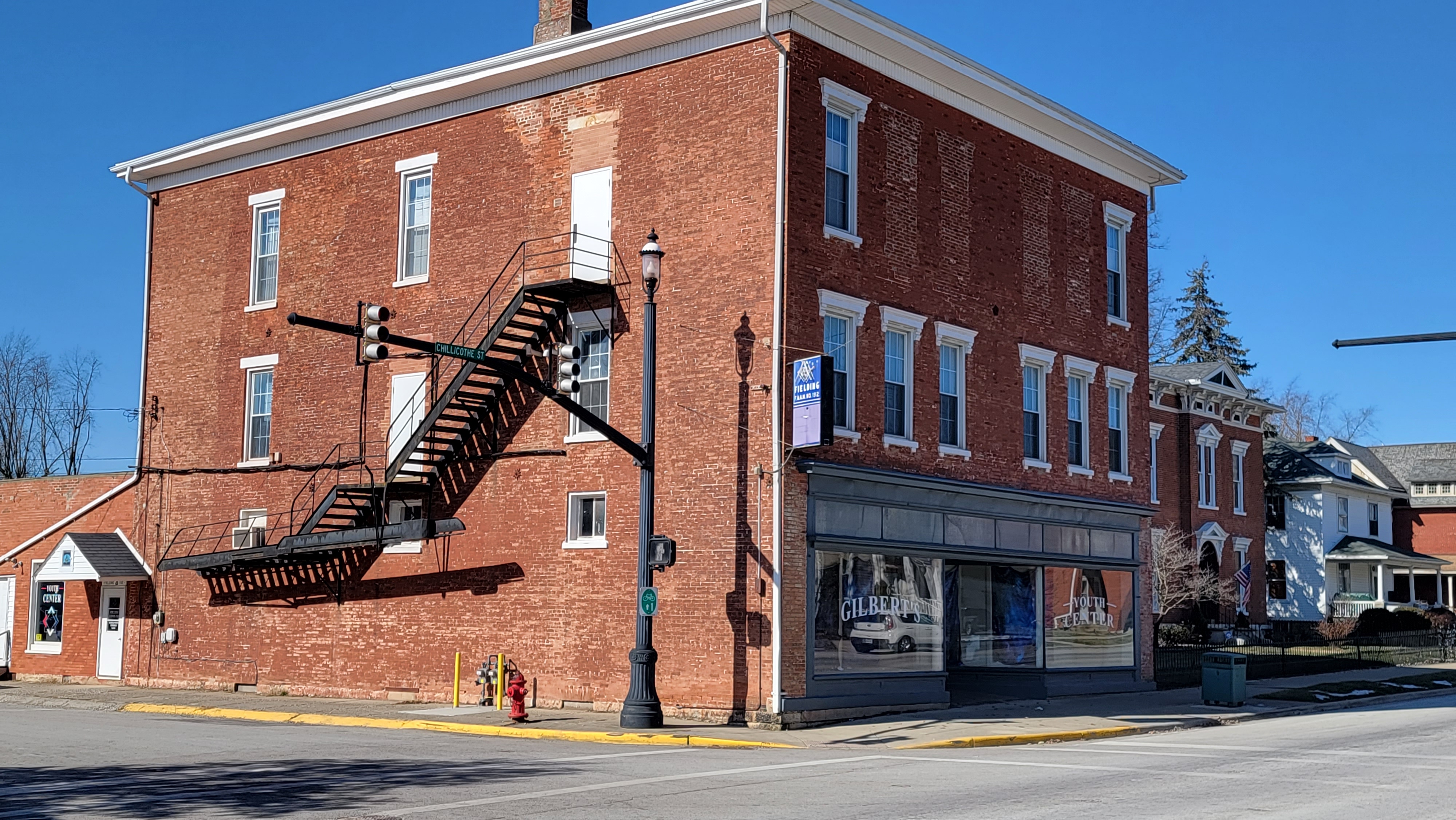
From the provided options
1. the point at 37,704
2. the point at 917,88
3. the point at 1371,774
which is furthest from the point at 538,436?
the point at 1371,774

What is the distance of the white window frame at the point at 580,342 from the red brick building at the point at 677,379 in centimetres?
7

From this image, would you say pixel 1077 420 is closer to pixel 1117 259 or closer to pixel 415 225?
pixel 1117 259

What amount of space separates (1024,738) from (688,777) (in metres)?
7.69

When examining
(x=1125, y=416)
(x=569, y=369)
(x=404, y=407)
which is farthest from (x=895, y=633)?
(x=404, y=407)

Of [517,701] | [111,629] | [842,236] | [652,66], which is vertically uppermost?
[652,66]

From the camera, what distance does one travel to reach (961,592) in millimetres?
26922

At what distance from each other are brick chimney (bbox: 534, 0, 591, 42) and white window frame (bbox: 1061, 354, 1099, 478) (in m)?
12.2

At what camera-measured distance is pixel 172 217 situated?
32719mm

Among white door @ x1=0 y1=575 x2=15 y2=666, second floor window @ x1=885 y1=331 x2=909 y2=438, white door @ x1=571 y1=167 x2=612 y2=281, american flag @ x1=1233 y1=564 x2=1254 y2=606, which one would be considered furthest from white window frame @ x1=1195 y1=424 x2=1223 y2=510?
white door @ x1=0 y1=575 x2=15 y2=666

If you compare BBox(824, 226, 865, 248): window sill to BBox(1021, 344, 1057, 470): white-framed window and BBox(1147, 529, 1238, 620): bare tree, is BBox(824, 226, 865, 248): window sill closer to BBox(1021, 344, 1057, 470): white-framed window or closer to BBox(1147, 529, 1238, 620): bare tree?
BBox(1021, 344, 1057, 470): white-framed window

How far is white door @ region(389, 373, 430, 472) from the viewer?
90.4ft

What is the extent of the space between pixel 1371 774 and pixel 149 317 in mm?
27513

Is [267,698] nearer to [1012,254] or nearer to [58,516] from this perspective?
[58,516]

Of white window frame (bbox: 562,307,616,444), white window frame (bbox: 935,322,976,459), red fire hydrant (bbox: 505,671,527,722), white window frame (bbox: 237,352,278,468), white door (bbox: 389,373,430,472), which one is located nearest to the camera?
red fire hydrant (bbox: 505,671,527,722)
